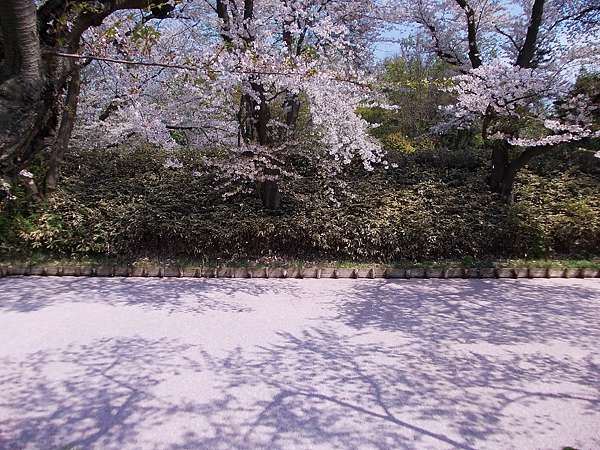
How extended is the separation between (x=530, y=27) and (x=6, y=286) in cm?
790

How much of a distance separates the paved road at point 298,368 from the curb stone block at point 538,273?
53 cm

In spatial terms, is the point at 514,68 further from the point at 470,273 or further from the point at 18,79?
the point at 18,79

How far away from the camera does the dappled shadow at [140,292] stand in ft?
14.1

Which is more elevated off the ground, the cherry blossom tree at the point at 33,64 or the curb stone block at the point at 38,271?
the cherry blossom tree at the point at 33,64

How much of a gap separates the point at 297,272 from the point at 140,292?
75.1 inches

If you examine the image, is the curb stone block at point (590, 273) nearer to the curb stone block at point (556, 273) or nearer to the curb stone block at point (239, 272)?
the curb stone block at point (556, 273)

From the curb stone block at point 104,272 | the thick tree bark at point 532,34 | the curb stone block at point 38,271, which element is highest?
the thick tree bark at point 532,34

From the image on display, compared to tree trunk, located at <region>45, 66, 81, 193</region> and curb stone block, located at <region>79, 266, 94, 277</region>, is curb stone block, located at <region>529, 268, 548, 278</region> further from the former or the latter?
tree trunk, located at <region>45, 66, 81, 193</region>

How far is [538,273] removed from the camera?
17.5 feet

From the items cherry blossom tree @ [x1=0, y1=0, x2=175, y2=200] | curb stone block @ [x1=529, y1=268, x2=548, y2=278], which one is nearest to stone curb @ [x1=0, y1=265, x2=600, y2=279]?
curb stone block @ [x1=529, y1=268, x2=548, y2=278]

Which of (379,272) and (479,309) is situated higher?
(379,272)

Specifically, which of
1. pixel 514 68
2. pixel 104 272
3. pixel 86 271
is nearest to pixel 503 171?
pixel 514 68

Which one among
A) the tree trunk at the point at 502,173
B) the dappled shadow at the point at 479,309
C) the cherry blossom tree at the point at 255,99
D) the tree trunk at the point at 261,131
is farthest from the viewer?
the tree trunk at the point at 502,173

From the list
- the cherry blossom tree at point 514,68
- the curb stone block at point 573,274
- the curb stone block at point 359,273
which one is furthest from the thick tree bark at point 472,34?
the curb stone block at point 359,273
